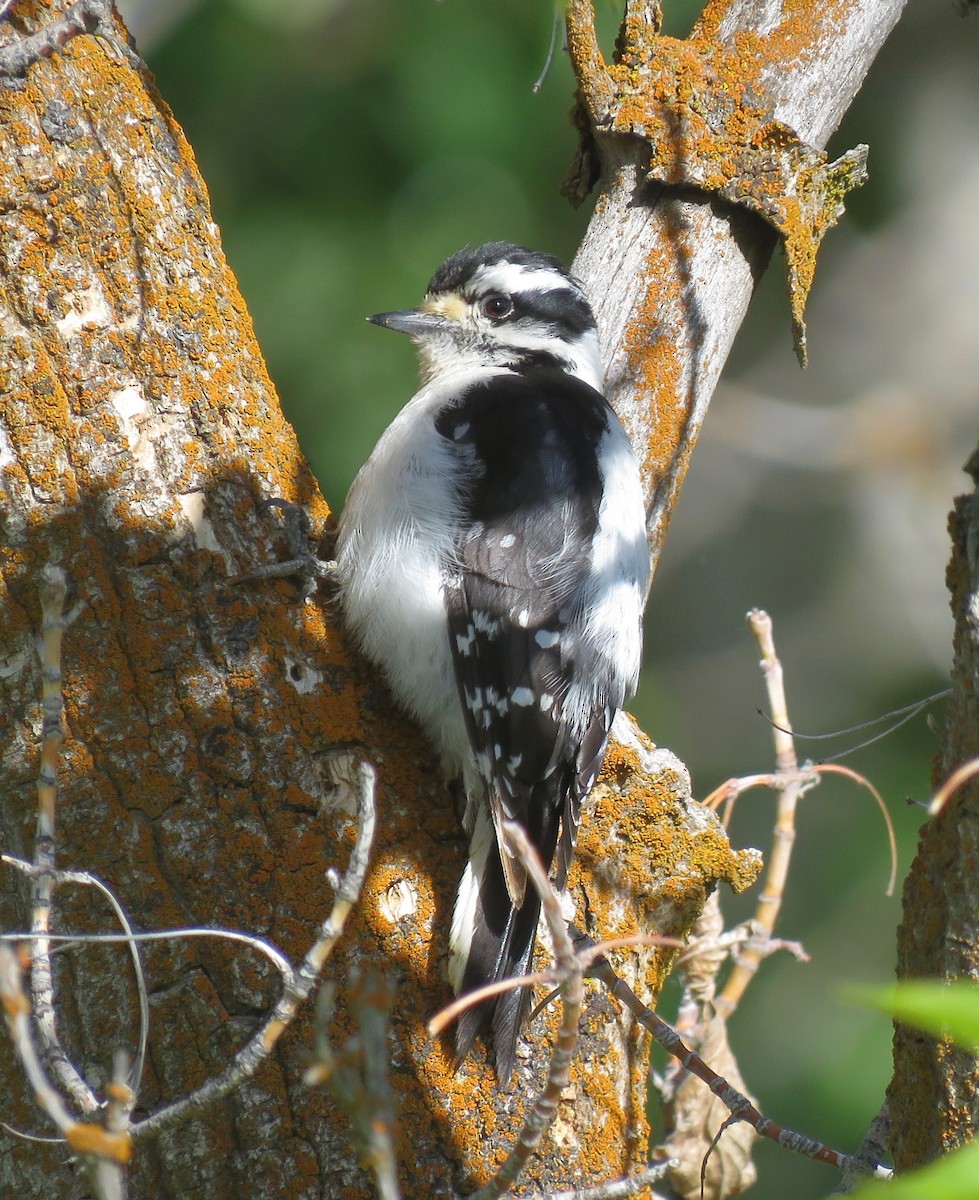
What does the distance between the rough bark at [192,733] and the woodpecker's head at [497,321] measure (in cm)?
121

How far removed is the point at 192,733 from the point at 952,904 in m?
1.19

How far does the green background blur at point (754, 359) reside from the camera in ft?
20.2

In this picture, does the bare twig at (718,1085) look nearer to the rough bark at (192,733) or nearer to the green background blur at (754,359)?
the rough bark at (192,733)

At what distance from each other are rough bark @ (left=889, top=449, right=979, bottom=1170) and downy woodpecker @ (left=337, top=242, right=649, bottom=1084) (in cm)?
68

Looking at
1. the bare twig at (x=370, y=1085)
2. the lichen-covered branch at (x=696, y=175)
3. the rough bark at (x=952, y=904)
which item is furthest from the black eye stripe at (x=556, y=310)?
the bare twig at (x=370, y=1085)

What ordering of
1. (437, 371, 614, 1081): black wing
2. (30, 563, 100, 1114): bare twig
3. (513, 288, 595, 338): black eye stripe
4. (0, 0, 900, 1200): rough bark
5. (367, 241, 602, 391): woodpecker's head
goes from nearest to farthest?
(30, 563, 100, 1114): bare twig, (0, 0, 900, 1200): rough bark, (437, 371, 614, 1081): black wing, (513, 288, 595, 338): black eye stripe, (367, 241, 602, 391): woodpecker's head

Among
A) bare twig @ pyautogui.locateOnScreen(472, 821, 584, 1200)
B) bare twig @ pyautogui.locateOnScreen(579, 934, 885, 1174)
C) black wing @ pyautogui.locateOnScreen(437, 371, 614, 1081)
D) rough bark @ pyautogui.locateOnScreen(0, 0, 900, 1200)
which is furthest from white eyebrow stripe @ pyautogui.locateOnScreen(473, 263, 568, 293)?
bare twig @ pyautogui.locateOnScreen(472, 821, 584, 1200)

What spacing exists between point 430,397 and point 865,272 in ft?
18.1

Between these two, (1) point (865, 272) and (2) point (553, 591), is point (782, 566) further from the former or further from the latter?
(2) point (553, 591)

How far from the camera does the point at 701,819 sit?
249 centimetres

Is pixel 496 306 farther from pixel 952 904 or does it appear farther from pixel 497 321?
pixel 952 904

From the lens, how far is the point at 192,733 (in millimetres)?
2117

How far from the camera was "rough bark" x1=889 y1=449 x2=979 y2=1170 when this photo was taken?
71.2 inches

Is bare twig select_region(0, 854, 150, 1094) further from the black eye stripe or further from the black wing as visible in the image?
the black eye stripe
